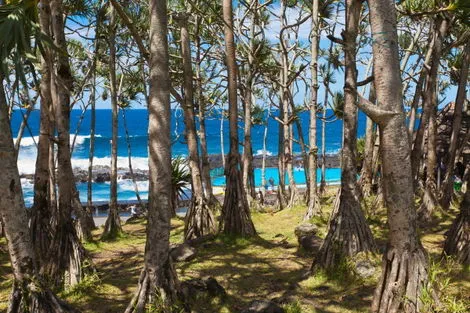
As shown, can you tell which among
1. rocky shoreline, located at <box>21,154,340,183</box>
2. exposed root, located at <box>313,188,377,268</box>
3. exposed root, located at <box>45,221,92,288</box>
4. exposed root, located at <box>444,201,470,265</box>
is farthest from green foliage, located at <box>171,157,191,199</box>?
rocky shoreline, located at <box>21,154,340,183</box>

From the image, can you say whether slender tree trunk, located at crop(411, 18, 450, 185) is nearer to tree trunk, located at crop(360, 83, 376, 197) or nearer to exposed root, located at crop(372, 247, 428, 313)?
tree trunk, located at crop(360, 83, 376, 197)

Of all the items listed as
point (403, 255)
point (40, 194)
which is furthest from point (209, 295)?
point (40, 194)

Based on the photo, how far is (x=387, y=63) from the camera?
148 inches

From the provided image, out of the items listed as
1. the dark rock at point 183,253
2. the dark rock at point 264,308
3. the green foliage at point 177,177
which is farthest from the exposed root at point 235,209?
the green foliage at point 177,177

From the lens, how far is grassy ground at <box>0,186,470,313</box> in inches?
190

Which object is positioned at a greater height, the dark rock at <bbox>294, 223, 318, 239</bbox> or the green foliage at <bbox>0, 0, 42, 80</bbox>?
the green foliage at <bbox>0, 0, 42, 80</bbox>

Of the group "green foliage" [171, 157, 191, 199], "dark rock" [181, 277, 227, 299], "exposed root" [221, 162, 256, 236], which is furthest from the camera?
"green foliage" [171, 157, 191, 199]

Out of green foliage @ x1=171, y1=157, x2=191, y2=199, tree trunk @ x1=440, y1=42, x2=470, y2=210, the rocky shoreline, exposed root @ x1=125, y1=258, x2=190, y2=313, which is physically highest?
tree trunk @ x1=440, y1=42, x2=470, y2=210

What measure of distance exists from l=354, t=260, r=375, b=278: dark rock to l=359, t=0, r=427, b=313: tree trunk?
1366mm

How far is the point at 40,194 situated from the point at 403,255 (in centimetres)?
473

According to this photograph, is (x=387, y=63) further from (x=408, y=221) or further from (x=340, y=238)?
(x=340, y=238)

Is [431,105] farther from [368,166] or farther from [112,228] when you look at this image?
[112,228]

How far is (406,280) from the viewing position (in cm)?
387

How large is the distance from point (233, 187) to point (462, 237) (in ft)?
11.4
